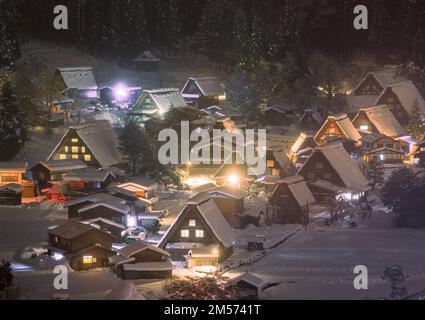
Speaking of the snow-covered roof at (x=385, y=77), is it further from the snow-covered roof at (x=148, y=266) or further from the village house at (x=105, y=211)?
the snow-covered roof at (x=148, y=266)

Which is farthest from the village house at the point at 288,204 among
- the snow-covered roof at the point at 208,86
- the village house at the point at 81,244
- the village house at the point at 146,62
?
the village house at the point at 146,62

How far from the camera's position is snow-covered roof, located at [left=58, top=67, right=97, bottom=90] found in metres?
52.0

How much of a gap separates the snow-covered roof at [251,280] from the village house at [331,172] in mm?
11687

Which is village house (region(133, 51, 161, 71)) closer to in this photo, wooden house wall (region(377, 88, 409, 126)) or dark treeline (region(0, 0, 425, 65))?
dark treeline (region(0, 0, 425, 65))

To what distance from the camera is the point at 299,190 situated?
34312 millimetres

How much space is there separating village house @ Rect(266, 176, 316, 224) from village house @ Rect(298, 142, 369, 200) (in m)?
3.28

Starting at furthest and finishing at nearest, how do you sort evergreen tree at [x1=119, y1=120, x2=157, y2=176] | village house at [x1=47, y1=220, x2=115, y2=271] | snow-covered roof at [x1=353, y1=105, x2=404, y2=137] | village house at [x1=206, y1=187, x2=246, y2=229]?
snow-covered roof at [x1=353, y1=105, x2=404, y2=137] < evergreen tree at [x1=119, y1=120, x2=157, y2=176] < village house at [x1=206, y1=187, x2=246, y2=229] < village house at [x1=47, y1=220, x2=115, y2=271]

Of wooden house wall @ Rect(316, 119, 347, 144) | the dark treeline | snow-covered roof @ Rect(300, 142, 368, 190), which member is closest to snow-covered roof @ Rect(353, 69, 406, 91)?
the dark treeline

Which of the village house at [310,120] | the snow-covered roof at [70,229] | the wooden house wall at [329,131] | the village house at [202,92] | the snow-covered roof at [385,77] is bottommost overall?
the snow-covered roof at [70,229]

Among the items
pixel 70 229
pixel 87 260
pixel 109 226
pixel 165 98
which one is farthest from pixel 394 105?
pixel 87 260

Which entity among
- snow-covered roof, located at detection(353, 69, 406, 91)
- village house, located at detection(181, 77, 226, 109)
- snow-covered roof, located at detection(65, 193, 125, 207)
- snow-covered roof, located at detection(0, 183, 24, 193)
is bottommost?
snow-covered roof, located at detection(65, 193, 125, 207)

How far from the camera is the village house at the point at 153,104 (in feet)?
152

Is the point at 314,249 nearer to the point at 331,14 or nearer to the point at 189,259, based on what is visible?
the point at 189,259

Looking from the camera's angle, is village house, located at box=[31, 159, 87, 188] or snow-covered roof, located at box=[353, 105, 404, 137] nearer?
village house, located at box=[31, 159, 87, 188]
